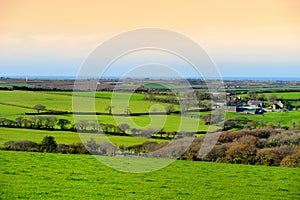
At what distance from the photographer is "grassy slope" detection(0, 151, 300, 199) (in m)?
6.94

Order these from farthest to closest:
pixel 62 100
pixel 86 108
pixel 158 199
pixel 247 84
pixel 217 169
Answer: pixel 247 84 → pixel 62 100 → pixel 217 169 → pixel 86 108 → pixel 158 199

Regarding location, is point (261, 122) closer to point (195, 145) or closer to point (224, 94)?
point (224, 94)

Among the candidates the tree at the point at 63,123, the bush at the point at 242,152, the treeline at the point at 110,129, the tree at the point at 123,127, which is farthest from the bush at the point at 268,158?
the tree at the point at 63,123

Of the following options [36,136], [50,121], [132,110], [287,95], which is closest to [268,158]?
[287,95]

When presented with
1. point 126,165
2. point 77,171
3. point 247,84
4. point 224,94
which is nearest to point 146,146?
point 126,165

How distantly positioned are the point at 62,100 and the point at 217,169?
14.6 feet

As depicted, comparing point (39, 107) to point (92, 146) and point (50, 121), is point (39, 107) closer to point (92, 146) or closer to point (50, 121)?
point (50, 121)

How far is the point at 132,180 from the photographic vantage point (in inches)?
310

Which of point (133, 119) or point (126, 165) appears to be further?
point (126, 165)

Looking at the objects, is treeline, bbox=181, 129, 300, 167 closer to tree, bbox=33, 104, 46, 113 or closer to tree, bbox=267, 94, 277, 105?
tree, bbox=267, 94, 277, 105

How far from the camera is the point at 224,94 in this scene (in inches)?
359

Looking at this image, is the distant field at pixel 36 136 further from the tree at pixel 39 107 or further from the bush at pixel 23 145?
the tree at pixel 39 107

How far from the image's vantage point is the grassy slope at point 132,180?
694 cm

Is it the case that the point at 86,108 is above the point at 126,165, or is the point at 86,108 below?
above
